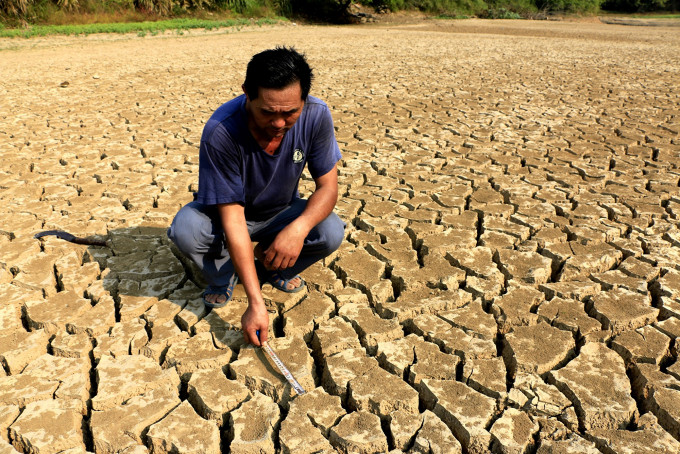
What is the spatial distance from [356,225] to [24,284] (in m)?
1.79

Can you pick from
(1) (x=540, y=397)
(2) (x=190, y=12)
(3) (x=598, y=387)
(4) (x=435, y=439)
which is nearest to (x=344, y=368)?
(4) (x=435, y=439)

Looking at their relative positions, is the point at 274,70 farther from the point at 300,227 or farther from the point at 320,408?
the point at 320,408

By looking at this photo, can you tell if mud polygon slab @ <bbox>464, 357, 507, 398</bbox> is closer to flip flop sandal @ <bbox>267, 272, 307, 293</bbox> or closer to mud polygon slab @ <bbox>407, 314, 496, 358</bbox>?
mud polygon slab @ <bbox>407, 314, 496, 358</bbox>

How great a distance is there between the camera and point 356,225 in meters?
3.31

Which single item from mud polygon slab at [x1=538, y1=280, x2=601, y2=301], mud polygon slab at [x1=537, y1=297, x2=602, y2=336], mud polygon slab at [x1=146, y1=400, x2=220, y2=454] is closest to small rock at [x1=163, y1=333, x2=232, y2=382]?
mud polygon slab at [x1=146, y1=400, x2=220, y2=454]

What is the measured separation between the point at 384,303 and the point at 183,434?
1.06 meters

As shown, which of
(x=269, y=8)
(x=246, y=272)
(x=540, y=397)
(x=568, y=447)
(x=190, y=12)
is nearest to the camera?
(x=568, y=447)

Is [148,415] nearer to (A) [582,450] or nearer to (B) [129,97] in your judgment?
(A) [582,450]

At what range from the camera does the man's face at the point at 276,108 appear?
1918 millimetres

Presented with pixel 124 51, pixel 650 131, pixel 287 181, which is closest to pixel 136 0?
pixel 124 51

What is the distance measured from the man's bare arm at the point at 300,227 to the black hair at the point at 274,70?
528 mm

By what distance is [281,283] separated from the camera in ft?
8.43

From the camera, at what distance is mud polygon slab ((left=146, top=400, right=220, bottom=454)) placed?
5.73 ft

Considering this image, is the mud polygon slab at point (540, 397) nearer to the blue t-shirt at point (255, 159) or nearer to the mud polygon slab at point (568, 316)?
the mud polygon slab at point (568, 316)
